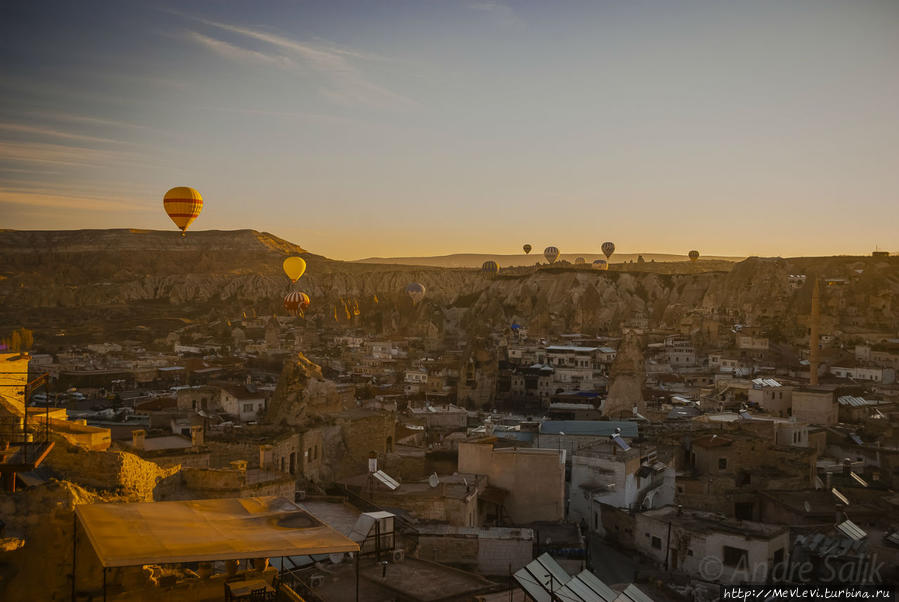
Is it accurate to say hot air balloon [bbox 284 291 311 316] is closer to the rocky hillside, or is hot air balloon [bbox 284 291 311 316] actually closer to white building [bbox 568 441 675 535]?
the rocky hillside

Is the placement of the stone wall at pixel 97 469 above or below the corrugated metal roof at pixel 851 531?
above

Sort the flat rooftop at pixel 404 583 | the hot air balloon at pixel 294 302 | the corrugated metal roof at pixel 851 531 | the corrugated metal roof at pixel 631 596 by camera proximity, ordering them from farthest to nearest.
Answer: the hot air balloon at pixel 294 302 → the corrugated metal roof at pixel 851 531 → the corrugated metal roof at pixel 631 596 → the flat rooftop at pixel 404 583

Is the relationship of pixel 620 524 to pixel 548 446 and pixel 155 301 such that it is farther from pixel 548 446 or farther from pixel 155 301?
pixel 155 301

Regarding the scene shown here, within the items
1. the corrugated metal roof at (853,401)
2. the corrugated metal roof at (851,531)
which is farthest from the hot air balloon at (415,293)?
the corrugated metal roof at (851,531)

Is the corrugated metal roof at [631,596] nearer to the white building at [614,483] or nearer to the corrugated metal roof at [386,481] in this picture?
the corrugated metal roof at [386,481]

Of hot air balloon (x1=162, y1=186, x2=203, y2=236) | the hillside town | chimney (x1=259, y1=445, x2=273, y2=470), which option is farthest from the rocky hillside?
chimney (x1=259, y1=445, x2=273, y2=470)

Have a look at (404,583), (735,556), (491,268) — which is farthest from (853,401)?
(491,268)

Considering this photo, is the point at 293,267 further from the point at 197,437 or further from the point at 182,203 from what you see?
the point at 197,437
